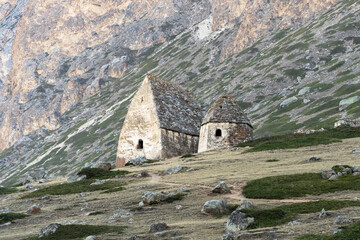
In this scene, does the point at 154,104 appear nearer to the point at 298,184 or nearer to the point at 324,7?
the point at 298,184

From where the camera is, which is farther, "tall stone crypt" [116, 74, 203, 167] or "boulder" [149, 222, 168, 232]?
"tall stone crypt" [116, 74, 203, 167]

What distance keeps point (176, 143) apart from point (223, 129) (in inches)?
283

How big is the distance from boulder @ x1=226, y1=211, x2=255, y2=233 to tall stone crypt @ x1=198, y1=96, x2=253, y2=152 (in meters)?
35.7

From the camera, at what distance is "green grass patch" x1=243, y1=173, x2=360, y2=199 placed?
2367 cm

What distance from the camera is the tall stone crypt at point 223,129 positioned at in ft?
178

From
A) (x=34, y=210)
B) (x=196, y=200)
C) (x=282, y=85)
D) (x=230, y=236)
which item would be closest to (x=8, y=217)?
(x=34, y=210)

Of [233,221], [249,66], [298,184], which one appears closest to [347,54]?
[249,66]

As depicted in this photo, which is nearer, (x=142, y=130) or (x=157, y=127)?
(x=157, y=127)

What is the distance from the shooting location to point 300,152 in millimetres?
39656

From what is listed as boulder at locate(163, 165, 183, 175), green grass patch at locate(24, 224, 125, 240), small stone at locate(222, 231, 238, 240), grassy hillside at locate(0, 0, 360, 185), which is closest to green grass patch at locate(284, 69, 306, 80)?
grassy hillside at locate(0, 0, 360, 185)

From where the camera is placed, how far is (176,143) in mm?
58906

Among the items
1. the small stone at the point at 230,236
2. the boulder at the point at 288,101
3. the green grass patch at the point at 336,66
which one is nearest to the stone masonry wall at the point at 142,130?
the small stone at the point at 230,236

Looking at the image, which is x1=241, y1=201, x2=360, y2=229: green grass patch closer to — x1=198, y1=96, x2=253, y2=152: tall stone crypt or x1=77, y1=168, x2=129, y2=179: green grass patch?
x1=77, y1=168, x2=129, y2=179: green grass patch

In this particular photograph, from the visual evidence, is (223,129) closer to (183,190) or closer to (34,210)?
(183,190)
